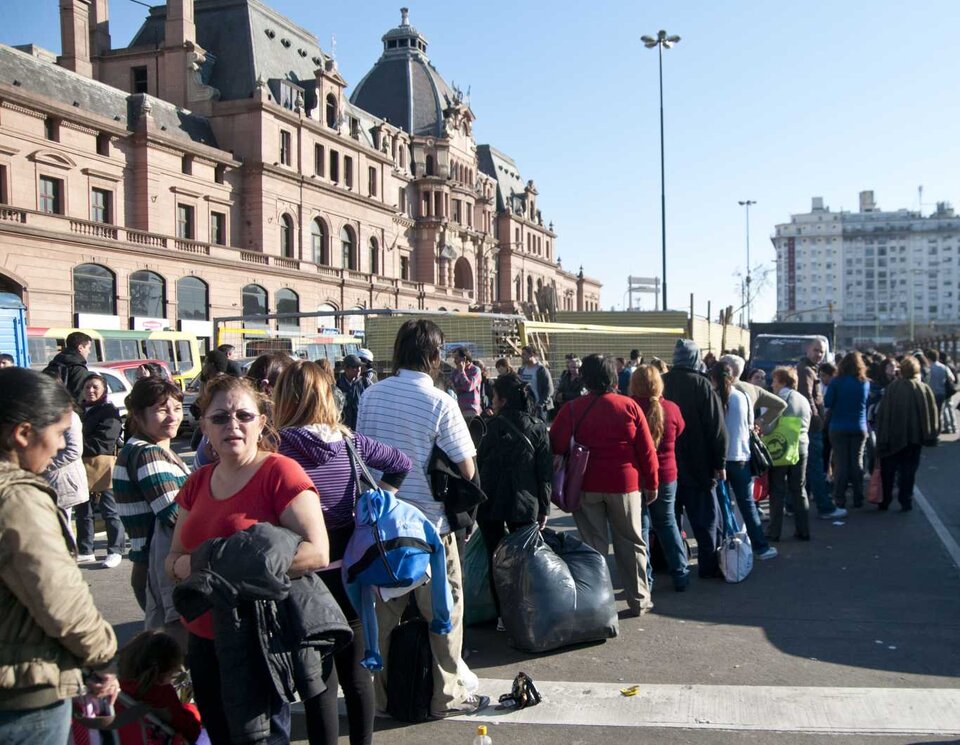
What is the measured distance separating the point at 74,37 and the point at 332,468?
4188 centimetres

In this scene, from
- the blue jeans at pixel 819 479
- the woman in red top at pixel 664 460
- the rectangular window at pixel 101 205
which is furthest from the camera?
the rectangular window at pixel 101 205

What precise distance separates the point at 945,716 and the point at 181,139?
39847 mm

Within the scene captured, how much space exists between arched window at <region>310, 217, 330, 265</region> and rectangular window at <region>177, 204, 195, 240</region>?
8.66 m

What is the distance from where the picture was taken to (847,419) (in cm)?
1002

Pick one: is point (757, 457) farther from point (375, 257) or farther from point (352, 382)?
point (375, 257)

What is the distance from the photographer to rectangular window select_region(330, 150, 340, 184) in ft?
164

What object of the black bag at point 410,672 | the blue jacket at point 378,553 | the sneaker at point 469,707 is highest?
the blue jacket at point 378,553

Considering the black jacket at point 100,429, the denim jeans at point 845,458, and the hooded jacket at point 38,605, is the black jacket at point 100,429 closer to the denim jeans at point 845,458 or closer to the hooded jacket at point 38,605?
the hooded jacket at point 38,605

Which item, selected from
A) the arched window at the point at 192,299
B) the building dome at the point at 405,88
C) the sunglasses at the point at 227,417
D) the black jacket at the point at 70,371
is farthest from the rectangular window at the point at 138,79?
the sunglasses at the point at 227,417

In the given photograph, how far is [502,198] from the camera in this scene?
83688mm

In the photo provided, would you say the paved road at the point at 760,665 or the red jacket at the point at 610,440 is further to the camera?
the red jacket at the point at 610,440

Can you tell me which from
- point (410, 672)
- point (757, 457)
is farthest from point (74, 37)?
point (410, 672)

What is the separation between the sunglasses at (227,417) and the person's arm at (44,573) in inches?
32.9

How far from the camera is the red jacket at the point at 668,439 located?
266 inches
